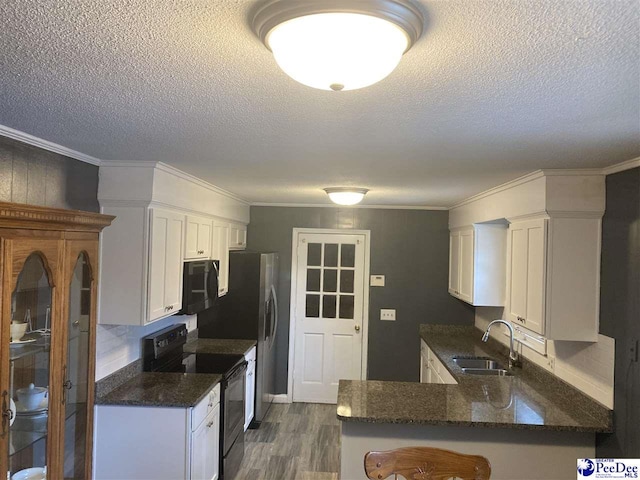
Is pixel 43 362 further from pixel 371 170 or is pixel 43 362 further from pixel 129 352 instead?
pixel 371 170

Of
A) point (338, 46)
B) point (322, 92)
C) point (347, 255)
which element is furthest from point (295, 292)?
point (338, 46)

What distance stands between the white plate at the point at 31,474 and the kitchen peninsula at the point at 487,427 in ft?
4.71

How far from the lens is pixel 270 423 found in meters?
4.89

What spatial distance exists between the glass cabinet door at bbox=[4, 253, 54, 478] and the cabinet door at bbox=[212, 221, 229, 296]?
7.20 feet

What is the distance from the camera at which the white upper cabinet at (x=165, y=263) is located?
2855 mm

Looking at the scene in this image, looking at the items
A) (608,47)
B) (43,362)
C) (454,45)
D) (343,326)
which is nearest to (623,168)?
(608,47)

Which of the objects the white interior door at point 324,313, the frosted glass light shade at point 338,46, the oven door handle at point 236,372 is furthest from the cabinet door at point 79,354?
the white interior door at point 324,313

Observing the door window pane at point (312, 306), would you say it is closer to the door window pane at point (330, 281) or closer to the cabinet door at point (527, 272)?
the door window pane at point (330, 281)

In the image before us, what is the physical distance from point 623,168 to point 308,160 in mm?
1650

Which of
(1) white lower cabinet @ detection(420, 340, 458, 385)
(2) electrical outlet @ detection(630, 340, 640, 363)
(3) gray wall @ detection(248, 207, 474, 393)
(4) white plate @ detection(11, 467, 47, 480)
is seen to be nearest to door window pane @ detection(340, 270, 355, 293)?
(3) gray wall @ detection(248, 207, 474, 393)

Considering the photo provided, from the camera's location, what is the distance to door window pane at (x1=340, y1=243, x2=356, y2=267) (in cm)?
554

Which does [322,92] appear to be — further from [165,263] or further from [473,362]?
[473,362]

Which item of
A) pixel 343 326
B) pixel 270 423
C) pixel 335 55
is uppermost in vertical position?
pixel 335 55

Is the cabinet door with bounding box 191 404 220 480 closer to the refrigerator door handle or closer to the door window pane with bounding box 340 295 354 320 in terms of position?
the refrigerator door handle
